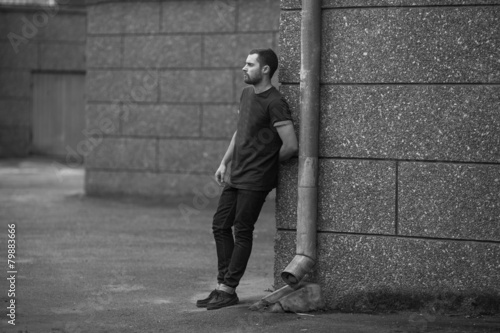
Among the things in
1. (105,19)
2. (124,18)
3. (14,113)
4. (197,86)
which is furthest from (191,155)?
(14,113)

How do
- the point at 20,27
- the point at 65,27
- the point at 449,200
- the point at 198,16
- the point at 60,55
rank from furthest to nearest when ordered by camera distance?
the point at 60,55, the point at 65,27, the point at 20,27, the point at 198,16, the point at 449,200

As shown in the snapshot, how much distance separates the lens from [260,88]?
6559 mm

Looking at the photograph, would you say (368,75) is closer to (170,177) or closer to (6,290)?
(6,290)

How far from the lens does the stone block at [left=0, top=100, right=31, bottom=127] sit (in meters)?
20.8

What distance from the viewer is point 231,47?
1286cm

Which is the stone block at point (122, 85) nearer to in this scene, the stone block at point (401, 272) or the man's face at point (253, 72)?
the man's face at point (253, 72)

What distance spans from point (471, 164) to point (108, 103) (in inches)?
323

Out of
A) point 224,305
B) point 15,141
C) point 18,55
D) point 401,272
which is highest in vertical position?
point 18,55

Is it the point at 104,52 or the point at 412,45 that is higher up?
the point at 104,52

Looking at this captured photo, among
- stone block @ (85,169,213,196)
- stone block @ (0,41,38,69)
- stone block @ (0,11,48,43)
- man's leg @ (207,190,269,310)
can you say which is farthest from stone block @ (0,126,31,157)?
man's leg @ (207,190,269,310)

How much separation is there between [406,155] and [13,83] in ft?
52.3

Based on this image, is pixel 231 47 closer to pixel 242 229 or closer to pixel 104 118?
pixel 104 118

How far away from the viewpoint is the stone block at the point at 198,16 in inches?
506

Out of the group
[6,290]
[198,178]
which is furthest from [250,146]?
[198,178]
